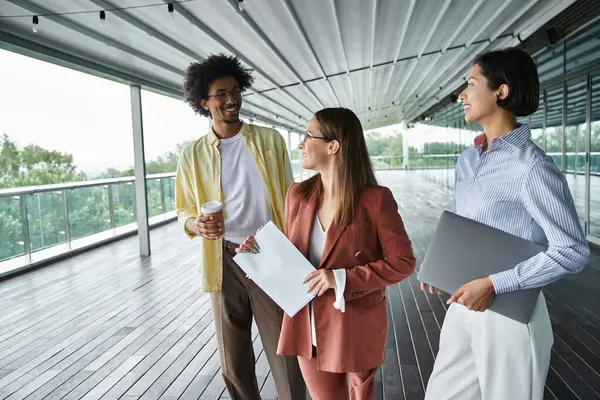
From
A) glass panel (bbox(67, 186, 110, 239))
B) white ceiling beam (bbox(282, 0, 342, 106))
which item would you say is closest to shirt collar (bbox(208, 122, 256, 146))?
white ceiling beam (bbox(282, 0, 342, 106))

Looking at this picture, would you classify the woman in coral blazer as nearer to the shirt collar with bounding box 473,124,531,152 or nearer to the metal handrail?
the shirt collar with bounding box 473,124,531,152

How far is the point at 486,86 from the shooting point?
1313mm

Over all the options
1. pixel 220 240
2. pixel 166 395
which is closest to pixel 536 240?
pixel 220 240

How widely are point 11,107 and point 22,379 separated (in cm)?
498

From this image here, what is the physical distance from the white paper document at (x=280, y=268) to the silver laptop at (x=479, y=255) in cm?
41

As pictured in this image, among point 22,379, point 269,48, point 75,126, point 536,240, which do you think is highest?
point 269,48

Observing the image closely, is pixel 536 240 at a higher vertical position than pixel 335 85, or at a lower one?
lower

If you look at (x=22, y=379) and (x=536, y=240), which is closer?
(x=536, y=240)

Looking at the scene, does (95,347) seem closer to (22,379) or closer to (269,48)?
(22,379)

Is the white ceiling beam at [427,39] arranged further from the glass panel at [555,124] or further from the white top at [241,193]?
the white top at [241,193]

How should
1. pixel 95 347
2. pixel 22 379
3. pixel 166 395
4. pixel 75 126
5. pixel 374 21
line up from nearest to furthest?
pixel 166 395, pixel 22 379, pixel 95 347, pixel 374 21, pixel 75 126

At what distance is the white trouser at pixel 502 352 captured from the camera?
4.11 ft

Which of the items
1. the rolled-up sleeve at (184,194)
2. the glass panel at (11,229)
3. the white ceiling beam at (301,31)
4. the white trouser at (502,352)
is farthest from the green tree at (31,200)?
the white trouser at (502,352)

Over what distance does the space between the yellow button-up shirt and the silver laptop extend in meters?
0.96
